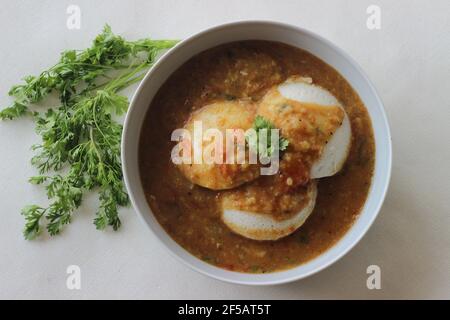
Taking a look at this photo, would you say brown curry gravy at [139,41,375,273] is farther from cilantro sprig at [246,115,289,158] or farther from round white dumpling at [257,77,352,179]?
cilantro sprig at [246,115,289,158]

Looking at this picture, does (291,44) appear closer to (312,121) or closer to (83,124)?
(312,121)

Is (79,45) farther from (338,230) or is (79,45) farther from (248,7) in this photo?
(338,230)

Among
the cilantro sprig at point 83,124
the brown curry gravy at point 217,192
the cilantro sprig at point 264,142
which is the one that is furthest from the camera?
the cilantro sprig at point 83,124

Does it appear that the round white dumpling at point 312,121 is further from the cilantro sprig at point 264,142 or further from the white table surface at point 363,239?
Answer: the white table surface at point 363,239

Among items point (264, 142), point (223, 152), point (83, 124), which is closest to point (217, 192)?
point (223, 152)

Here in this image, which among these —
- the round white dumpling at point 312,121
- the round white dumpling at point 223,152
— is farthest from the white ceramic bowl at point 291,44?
the round white dumpling at point 223,152

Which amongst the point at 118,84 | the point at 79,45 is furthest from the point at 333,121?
the point at 79,45

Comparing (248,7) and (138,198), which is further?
(248,7)

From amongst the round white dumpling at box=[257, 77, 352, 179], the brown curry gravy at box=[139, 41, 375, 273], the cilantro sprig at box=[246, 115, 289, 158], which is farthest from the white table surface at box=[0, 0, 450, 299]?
the cilantro sprig at box=[246, 115, 289, 158]
